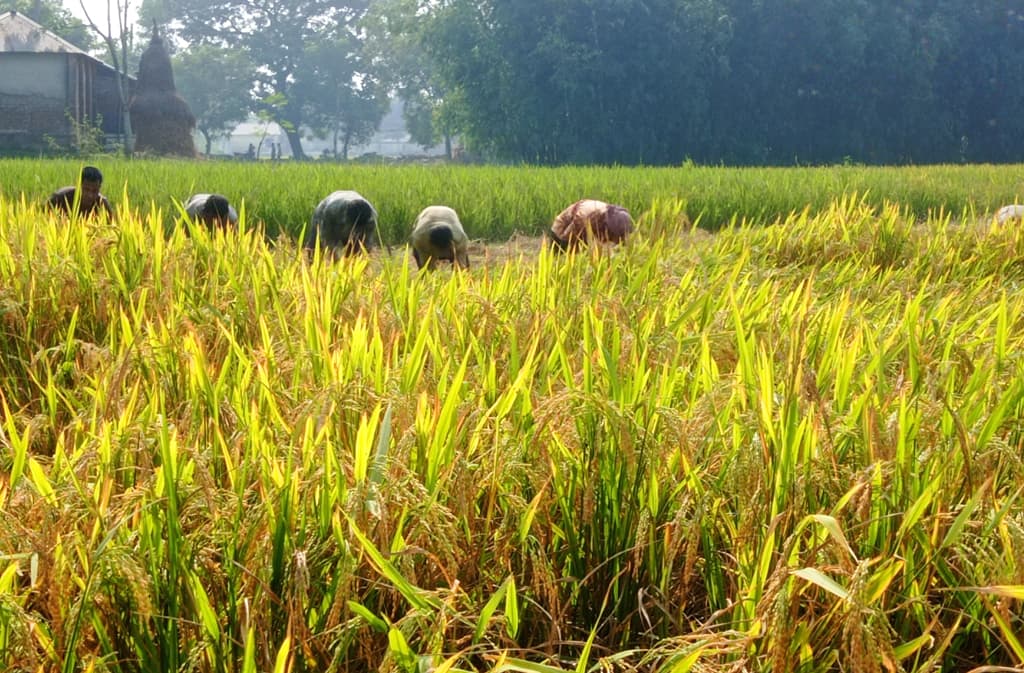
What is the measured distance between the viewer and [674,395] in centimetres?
231

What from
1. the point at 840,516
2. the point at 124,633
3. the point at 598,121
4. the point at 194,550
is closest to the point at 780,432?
the point at 840,516

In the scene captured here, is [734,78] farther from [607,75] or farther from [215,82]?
[215,82]

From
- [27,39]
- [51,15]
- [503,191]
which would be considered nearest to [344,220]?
[503,191]

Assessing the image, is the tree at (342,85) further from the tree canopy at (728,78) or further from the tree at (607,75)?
the tree at (607,75)

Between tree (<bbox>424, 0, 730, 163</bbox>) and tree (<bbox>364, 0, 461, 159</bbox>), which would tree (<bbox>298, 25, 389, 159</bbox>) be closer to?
tree (<bbox>364, 0, 461, 159</bbox>)

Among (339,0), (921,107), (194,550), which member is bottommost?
(194,550)

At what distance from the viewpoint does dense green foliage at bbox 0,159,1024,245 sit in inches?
370

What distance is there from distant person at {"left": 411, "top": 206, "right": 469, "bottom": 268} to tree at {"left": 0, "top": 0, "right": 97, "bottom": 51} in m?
34.7

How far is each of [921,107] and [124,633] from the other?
31000 mm

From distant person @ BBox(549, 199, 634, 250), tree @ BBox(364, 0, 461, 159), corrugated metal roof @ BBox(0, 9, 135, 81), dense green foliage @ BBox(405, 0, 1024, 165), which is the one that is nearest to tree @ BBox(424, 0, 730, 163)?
dense green foliage @ BBox(405, 0, 1024, 165)

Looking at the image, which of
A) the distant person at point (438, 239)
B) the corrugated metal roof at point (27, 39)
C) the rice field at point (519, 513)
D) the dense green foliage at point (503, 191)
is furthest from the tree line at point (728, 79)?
the rice field at point (519, 513)

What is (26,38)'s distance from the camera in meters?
26.5

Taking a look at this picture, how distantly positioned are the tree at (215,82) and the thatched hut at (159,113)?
2085 centimetres

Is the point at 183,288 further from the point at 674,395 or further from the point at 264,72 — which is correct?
the point at 264,72
